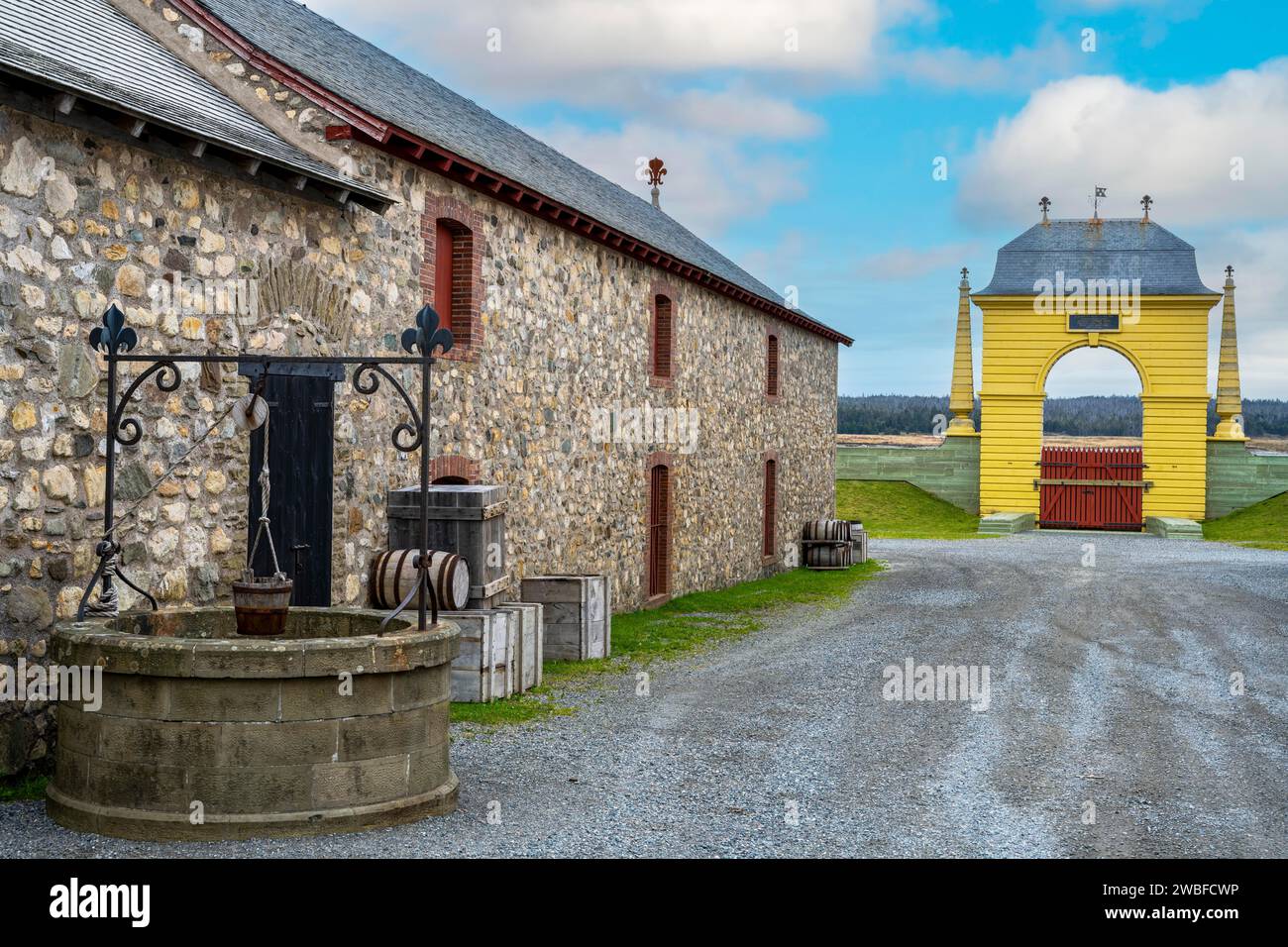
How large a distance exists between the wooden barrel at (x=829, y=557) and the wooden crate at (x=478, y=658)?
1580cm

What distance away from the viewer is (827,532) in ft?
85.1

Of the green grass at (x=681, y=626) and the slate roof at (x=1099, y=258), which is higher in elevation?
the slate roof at (x=1099, y=258)

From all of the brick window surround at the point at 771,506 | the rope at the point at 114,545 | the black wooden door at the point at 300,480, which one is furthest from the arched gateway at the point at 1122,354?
the rope at the point at 114,545

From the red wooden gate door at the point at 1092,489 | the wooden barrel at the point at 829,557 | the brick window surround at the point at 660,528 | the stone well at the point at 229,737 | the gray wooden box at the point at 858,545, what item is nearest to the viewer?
the stone well at the point at 229,737

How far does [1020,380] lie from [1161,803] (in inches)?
1275

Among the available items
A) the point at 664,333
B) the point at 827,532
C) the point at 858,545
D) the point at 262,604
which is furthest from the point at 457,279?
the point at 858,545

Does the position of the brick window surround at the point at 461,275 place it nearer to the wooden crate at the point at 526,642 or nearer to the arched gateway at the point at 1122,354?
the wooden crate at the point at 526,642

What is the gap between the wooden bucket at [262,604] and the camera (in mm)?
7418

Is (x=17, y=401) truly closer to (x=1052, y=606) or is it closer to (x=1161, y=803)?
(x=1161, y=803)

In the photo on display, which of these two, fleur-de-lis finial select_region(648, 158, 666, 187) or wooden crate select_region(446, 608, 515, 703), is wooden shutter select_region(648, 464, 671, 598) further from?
fleur-de-lis finial select_region(648, 158, 666, 187)

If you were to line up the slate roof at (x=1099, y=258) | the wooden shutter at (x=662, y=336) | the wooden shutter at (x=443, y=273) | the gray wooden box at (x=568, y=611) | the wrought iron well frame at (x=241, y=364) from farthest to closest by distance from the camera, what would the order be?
the slate roof at (x=1099, y=258) < the wooden shutter at (x=662, y=336) < the gray wooden box at (x=568, y=611) < the wooden shutter at (x=443, y=273) < the wrought iron well frame at (x=241, y=364)

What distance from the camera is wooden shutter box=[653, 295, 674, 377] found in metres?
18.7

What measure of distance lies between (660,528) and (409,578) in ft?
27.9

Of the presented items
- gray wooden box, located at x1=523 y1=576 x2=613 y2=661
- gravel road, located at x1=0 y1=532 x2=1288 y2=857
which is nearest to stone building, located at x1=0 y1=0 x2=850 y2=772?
gray wooden box, located at x1=523 y1=576 x2=613 y2=661
